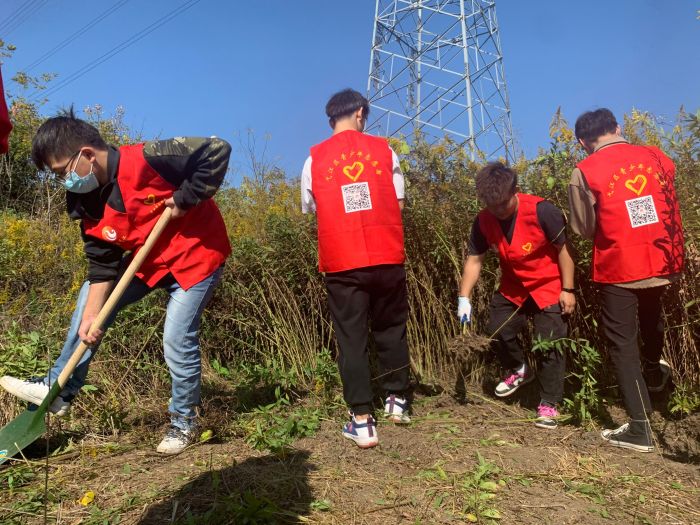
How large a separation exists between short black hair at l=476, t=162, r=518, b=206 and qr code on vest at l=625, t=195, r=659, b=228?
1.96 feet

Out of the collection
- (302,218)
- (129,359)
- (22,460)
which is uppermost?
(302,218)

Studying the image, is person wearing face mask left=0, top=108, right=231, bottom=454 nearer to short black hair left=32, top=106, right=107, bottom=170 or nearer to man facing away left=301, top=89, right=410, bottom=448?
short black hair left=32, top=106, right=107, bottom=170

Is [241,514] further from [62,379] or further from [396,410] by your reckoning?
[396,410]

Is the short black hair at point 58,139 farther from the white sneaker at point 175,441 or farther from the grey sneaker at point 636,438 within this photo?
the grey sneaker at point 636,438

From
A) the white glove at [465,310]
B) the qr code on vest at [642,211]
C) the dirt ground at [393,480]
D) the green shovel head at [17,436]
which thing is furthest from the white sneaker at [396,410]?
the green shovel head at [17,436]

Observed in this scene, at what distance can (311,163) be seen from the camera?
2.99 metres

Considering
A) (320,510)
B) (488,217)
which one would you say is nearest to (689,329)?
(488,217)

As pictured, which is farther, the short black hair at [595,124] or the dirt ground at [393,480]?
the short black hair at [595,124]

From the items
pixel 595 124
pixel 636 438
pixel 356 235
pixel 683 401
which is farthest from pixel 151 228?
pixel 683 401

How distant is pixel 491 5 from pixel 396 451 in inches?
694

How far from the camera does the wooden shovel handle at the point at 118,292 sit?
2.32 meters

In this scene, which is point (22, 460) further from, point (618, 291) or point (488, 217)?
point (618, 291)

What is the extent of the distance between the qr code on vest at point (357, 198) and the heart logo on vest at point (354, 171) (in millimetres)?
39

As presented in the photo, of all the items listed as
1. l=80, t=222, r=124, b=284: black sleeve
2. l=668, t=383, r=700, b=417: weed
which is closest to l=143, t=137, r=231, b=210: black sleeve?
l=80, t=222, r=124, b=284: black sleeve
